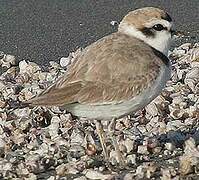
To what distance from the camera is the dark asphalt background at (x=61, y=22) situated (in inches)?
338

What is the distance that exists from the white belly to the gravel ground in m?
0.37

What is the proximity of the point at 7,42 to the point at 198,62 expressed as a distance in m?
2.23

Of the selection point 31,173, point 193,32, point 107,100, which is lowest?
point 31,173

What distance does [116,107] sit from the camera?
5.44 metres

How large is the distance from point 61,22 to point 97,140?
3336mm

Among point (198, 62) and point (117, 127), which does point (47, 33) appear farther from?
point (117, 127)

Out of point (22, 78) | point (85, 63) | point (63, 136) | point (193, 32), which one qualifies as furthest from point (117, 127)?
point (193, 32)

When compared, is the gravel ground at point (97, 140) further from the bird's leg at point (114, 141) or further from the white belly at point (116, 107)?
the white belly at point (116, 107)

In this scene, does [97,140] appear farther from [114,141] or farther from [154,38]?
[154,38]

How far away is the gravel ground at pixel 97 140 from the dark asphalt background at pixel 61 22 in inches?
42.5

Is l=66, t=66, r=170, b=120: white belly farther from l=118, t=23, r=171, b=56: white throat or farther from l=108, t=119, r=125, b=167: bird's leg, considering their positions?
l=118, t=23, r=171, b=56: white throat

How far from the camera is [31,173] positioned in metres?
5.55

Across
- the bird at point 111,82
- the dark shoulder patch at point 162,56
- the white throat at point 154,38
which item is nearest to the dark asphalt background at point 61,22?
the white throat at point 154,38

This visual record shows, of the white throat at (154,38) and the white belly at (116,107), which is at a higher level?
the white throat at (154,38)
